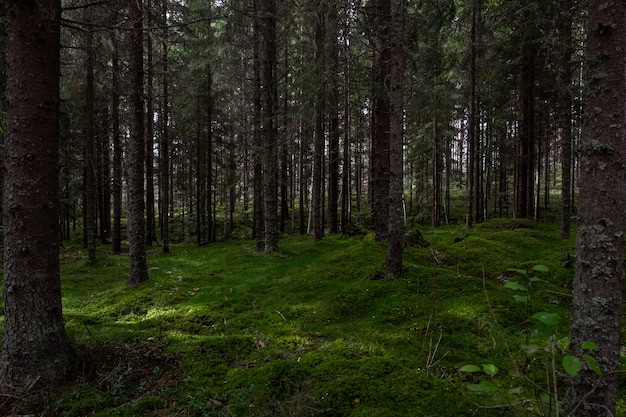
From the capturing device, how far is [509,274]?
705cm

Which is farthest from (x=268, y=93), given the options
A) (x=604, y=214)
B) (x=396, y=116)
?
(x=604, y=214)

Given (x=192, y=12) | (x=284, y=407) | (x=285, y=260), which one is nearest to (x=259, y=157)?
(x=285, y=260)

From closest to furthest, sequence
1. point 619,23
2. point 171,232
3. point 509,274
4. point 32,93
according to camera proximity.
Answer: point 619,23 < point 32,93 < point 509,274 < point 171,232

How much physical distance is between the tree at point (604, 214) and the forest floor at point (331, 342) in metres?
0.32

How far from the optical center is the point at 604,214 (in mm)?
2557

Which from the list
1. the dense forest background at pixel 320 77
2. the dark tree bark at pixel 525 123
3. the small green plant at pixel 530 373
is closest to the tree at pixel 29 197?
the small green plant at pixel 530 373

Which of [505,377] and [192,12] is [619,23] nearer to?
[505,377]

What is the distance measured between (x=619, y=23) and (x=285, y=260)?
917 centimetres

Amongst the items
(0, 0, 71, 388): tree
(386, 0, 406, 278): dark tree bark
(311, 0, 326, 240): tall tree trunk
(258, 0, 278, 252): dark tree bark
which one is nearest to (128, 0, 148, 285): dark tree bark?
(258, 0, 278, 252): dark tree bark

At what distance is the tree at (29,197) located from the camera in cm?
366

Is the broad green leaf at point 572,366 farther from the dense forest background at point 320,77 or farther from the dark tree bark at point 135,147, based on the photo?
the dark tree bark at point 135,147

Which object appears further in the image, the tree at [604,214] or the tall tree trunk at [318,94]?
the tall tree trunk at [318,94]

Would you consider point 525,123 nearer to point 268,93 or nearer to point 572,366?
point 268,93

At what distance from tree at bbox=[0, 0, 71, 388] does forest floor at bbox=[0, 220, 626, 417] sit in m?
0.41
